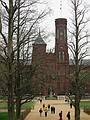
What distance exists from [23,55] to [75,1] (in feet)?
16.8

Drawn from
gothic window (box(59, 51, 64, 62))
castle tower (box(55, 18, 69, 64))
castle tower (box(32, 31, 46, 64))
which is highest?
castle tower (box(55, 18, 69, 64))

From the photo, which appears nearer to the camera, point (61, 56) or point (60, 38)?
point (60, 38)

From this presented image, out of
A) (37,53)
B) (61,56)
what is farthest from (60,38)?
(37,53)

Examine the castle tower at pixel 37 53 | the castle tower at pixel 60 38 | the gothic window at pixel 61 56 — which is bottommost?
A: the castle tower at pixel 37 53

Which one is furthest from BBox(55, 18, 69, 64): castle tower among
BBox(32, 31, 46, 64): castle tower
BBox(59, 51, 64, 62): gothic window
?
BBox(32, 31, 46, 64): castle tower

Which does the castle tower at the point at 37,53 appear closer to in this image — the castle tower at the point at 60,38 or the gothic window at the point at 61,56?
the castle tower at the point at 60,38

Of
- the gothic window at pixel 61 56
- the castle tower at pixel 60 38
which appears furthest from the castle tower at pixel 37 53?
the gothic window at pixel 61 56

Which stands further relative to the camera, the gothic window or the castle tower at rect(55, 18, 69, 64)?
the gothic window

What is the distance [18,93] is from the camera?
776 inches

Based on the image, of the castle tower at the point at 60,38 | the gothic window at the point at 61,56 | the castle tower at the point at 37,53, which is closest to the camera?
the castle tower at the point at 37,53

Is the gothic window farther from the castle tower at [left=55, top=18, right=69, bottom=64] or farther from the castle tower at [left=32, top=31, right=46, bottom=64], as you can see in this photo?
the castle tower at [left=32, top=31, right=46, bottom=64]

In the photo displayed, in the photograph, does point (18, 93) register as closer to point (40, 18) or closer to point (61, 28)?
point (40, 18)

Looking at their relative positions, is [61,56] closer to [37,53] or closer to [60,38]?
[60,38]

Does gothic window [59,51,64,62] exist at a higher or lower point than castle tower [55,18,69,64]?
lower
